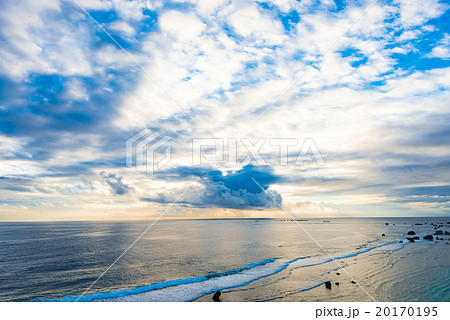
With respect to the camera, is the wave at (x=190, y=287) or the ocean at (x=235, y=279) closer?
the ocean at (x=235, y=279)

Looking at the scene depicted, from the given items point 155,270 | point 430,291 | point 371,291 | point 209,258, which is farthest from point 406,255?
point 155,270

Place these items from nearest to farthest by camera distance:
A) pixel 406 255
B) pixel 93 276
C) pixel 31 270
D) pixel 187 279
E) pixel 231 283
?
pixel 231 283 → pixel 187 279 → pixel 93 276 → pixel 31 270 → pixel 406 255

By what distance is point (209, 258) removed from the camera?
3497cm

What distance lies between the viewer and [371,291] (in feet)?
59.6

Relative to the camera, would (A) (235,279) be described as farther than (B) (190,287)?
Yes

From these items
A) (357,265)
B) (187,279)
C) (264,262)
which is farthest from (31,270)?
(357,265)

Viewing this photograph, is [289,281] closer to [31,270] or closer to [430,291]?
[430,291]

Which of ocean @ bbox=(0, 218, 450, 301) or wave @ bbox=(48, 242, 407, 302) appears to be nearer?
ocean @ bbox=(0, 218, 450, 301)

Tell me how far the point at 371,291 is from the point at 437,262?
17.4m

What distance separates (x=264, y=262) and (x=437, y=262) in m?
19.9
